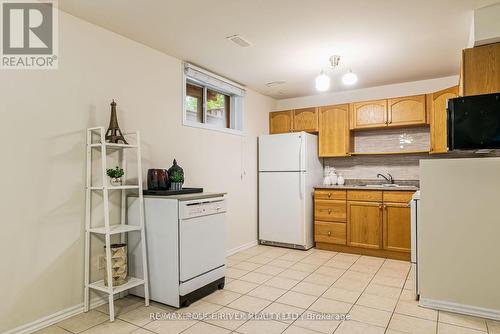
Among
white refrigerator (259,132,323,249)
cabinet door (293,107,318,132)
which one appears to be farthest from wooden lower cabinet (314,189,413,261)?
cabinet door (293,107,318,132)

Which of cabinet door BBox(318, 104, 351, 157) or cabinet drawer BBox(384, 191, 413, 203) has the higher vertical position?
cabinet door BBox(318, 104, 351, 157)

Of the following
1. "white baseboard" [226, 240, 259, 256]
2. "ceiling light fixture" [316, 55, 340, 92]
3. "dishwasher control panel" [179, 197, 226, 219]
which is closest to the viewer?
"dishwasher control panel" [179, 197, 226, 219]

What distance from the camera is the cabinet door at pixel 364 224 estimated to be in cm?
418

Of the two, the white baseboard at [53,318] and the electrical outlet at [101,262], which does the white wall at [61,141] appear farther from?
the electrical outlet at [101,262]

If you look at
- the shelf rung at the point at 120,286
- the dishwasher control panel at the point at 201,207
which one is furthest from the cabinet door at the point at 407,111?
the shelf rung at the point at 120,286

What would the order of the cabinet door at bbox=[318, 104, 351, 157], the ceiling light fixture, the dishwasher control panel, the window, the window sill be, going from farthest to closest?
the cabinet door at bbox=[318, 104, 351, 157], the window, the window sill, the ceiling light fixture, the dishwasher control panel

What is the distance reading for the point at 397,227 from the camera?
4055 mm

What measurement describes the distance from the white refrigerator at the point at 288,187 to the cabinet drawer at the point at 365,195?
62 cm

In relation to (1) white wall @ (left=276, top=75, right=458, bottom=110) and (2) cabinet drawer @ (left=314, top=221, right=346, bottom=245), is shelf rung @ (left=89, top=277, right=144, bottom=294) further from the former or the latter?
(1) white wall @ (left=276, top=75, right=458, bottom=110)

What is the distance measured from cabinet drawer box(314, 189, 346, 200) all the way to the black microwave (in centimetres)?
208

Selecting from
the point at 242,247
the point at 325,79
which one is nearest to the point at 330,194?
the point at 242,247

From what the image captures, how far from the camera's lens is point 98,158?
2730mm

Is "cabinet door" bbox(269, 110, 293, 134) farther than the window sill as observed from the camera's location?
Yes

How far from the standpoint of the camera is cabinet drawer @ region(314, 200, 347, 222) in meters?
4.43
